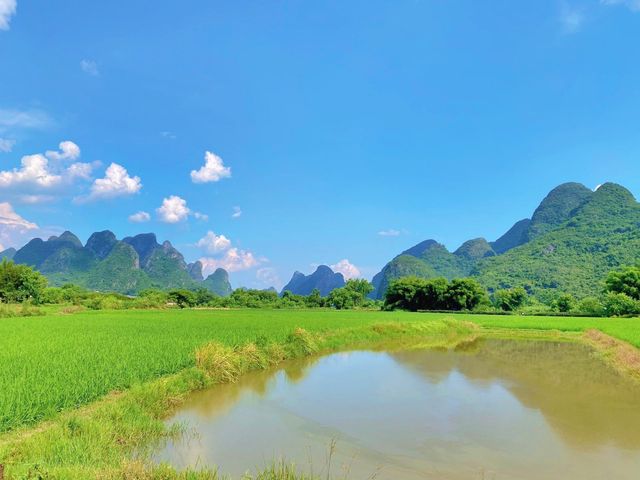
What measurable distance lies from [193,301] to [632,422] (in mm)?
67970

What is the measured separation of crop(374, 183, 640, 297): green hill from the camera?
262ft

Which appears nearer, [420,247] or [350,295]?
[350,295]

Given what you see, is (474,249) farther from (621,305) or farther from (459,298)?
(621,305)

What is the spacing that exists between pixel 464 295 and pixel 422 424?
167ft

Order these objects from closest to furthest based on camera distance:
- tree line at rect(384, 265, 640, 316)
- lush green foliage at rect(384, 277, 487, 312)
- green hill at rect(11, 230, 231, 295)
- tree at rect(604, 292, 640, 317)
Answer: tree at rect(604, 292, 640, 317), tree line at rect(384, 265, 640, 316), lush green foliage at rect(384, 277, 487, 312), green hill at rect(11, 230, 231, 295)

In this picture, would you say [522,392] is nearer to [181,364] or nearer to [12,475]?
[181,364]

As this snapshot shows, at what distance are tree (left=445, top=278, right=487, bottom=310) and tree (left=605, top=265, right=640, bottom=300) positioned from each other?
1519cm

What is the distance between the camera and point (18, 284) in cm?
4738

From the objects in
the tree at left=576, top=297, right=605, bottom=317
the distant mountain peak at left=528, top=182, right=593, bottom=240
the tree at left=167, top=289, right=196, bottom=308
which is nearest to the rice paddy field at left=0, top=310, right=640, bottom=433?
the tree at left=576, top=297, right=605, bottom=317

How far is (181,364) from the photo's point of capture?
11.1 metres

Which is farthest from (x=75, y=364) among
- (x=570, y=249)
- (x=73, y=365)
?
(x=570, y=249)

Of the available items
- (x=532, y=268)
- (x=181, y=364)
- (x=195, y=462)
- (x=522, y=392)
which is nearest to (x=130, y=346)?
(x=181, y=364)

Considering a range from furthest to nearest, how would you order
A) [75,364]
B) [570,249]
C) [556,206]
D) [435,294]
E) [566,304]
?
[556,206] < [570,249] < [435,294] < [566,304] < [75,364]

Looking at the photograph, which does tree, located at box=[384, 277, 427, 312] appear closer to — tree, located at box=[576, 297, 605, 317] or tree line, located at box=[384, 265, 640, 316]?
tree line, located at box=[384, 265, 640, 316]
